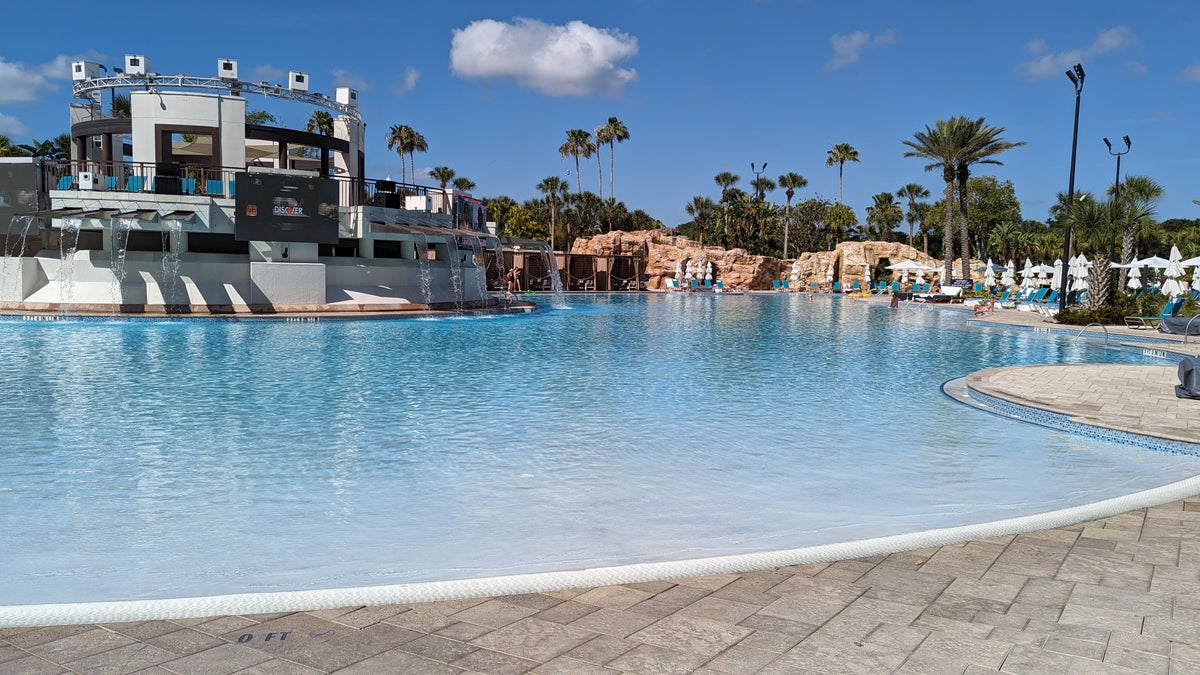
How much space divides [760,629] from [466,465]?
4638 millimetres

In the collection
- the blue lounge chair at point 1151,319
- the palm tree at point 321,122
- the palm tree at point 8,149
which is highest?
the palm tree at point 321,122

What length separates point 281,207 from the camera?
26938 millimetres

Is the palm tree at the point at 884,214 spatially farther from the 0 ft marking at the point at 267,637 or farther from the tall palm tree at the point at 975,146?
the 0 ft marking at the point at 267,637

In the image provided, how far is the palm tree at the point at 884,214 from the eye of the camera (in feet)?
257

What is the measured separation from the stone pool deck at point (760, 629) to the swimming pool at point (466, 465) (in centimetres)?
112

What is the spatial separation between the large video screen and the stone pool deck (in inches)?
991

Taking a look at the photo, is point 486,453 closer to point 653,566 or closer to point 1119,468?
point 653,566

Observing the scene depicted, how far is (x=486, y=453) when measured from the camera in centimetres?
833

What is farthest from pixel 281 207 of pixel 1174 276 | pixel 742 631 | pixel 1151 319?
pixel 1174 276

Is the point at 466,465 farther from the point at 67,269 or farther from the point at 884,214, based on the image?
the point at 884,214

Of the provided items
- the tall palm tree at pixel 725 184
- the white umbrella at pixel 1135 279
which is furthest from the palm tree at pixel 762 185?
the white umbrella at pixel 1135 279

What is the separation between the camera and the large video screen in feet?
87.3

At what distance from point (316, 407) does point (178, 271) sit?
61.8 feet

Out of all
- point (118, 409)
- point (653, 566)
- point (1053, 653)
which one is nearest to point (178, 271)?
point (118, 409)
